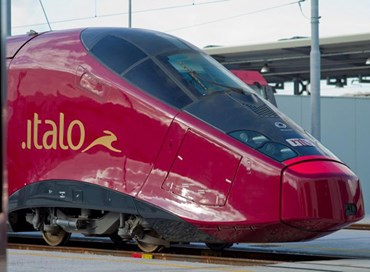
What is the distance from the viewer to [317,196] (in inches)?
338

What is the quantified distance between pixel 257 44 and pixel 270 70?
5.43 m

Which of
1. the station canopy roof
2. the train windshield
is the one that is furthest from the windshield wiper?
the station canopy roof

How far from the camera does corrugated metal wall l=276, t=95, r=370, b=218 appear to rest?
2600 centimetres

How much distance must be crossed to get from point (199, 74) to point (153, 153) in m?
1.36

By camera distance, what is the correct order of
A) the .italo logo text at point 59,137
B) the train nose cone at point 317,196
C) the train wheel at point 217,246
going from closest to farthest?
1. the train nose cone at point 317,196
2. the .italo logo text at point 59,137
3. the train wheel at point 217,246

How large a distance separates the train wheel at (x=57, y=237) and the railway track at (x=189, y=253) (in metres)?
0.16

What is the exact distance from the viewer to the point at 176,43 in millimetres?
10617

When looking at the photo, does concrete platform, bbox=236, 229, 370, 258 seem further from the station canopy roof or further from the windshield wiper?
the station canopy roof

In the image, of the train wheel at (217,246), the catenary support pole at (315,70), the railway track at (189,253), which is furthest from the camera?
the catenary support pole at (315,70)

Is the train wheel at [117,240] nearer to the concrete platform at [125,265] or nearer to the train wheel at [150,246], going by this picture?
the train wheel at [150,246]

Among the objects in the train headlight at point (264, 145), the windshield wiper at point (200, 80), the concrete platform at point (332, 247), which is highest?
the windshield wiper at point (200, 80)

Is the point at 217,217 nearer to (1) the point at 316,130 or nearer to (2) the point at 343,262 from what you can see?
(2) the point at 343,262

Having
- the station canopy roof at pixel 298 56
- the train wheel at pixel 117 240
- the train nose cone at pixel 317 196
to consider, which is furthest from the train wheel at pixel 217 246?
the station canopy roof at pixel 298 56

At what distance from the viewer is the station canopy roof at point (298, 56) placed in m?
30.2
